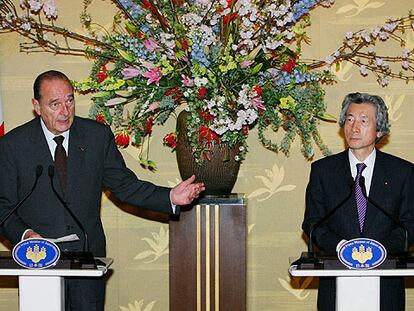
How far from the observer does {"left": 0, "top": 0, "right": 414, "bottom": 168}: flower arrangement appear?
4039 millimetres

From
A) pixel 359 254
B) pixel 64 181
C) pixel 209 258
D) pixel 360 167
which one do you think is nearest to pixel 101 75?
pixel 64 181

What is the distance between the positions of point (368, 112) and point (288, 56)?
73 cm

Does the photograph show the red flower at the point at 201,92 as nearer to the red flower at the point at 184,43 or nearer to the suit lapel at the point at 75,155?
the red flower at the point at 184,43

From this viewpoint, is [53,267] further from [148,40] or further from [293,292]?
[293,292]

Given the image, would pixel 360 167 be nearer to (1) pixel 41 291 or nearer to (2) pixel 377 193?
(2) pixel 377 193

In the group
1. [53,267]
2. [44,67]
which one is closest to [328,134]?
[44,67]

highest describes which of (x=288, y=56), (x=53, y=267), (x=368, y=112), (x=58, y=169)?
(x=288, y=56)

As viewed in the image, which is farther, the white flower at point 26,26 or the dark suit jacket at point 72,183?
the white flower at point 26,26

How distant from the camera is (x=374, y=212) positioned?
359 centimetres

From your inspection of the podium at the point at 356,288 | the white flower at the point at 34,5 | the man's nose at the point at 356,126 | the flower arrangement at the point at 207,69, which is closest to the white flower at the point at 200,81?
the flower arrangement at the point at 207,69

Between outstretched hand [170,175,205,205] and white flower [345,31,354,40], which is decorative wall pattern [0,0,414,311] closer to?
white flower [345,31,354,40]

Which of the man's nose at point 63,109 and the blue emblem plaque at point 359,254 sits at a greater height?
the man's nose at point 63,109

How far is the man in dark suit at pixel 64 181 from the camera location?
144 inches

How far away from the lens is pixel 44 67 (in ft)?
16.0
